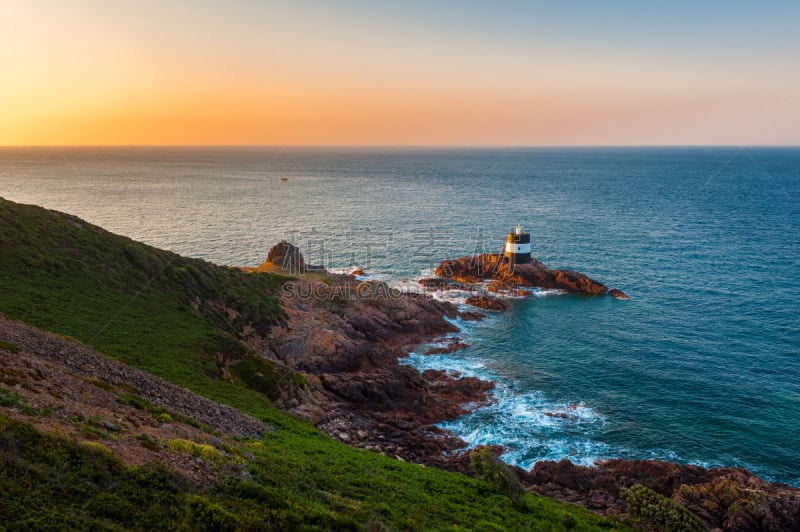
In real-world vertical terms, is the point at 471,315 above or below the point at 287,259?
below

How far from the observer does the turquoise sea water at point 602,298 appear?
37.1 m

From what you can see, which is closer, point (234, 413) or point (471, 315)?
point (234, 413)

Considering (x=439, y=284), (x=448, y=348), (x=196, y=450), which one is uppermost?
(x=196, y=450)

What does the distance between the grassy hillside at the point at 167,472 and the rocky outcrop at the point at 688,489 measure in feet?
14.8

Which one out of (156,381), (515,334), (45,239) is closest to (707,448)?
(515,334)

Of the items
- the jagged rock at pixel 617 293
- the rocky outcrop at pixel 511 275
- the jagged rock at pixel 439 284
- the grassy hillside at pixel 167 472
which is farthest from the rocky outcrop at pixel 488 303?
the grassy hillside at pixel 167 472

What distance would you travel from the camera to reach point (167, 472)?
48.5 ft

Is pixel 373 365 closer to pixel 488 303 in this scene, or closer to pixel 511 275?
pixel 488 303

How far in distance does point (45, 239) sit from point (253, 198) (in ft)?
408

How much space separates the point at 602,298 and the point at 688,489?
42.6m

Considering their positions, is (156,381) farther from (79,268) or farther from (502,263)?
(502,263)

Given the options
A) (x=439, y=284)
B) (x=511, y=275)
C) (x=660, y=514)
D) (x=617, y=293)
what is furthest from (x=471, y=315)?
(x=660, y=514)

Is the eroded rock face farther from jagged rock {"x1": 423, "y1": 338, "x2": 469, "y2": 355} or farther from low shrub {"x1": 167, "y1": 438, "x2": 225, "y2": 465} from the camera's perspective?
low shrub {"x1": 167, "y1": 438, "x2": 225, "y2": 465}

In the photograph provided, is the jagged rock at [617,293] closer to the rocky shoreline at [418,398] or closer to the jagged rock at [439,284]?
the rocky shoreline at [418,398]
